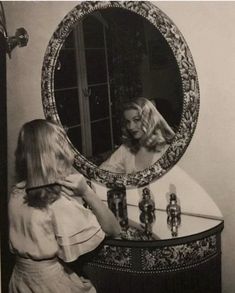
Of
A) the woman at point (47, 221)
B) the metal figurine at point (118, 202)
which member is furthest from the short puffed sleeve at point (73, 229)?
the metal figurine at point (118, 202)

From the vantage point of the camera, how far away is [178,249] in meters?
1.13

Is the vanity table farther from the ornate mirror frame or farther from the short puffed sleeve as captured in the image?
the ornate mirror frame

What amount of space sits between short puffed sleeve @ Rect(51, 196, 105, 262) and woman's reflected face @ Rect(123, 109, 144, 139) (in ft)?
0.94

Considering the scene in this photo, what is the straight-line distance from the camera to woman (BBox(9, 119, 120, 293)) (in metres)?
1.10

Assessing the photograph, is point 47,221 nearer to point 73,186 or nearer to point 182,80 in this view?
point 73,186

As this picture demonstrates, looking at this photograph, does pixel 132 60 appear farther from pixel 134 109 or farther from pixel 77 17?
pixel 77 17

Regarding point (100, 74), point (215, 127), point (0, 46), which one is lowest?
point (215, 127)

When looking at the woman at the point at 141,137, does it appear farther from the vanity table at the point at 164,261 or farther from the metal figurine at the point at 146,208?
the vanity table at the point at 164,261

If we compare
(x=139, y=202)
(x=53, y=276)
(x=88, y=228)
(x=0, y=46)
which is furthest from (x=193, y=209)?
(x=0, y=46)

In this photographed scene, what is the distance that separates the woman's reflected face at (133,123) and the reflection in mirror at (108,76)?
0.09 feet

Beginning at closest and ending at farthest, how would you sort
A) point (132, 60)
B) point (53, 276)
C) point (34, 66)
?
point (53, 276) → point (132, 60) → point (34, 66)

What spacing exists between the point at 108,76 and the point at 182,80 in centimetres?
25

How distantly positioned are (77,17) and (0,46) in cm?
35

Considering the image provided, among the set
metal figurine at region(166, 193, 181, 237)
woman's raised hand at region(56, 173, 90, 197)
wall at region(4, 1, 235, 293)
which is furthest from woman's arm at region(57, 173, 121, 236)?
wall at region(4, 1, 235, 293)
